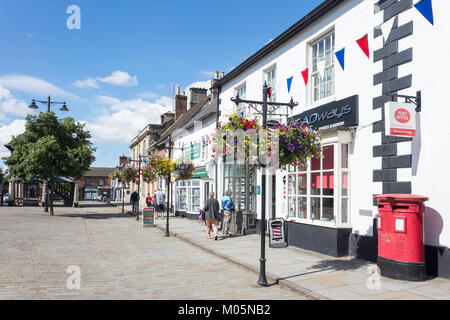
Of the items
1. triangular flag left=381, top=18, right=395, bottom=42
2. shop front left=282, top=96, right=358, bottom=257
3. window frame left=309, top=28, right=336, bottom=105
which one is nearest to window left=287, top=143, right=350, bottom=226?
Result: shop front left=282, top=96, right=358, bottom=257

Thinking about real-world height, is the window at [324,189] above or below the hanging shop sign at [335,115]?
below

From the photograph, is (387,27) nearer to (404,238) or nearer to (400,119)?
(400,119)

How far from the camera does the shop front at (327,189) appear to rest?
9.69m

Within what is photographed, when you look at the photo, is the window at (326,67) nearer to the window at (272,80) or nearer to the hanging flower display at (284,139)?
the window at (272,80)

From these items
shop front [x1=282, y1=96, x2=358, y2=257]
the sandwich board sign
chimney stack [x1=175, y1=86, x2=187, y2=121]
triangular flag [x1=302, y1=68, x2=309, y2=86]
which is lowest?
the sandwich board sign

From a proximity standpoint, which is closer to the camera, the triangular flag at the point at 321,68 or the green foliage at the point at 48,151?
the triangular flag at the point at 321,68

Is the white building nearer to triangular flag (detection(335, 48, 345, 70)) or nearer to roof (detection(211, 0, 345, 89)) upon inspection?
roof (detection(211, 0, 345, 89))

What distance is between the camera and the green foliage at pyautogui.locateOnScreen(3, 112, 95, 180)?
24.0 meters

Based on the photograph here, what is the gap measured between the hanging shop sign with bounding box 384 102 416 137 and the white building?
239 mm

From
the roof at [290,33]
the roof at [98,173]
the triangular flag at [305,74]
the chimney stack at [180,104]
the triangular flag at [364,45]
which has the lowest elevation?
the roof at [98,173]

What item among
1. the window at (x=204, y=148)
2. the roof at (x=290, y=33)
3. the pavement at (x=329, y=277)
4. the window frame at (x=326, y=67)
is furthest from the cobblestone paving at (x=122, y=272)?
the window at (x=204, y=148)

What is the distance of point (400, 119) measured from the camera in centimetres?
749

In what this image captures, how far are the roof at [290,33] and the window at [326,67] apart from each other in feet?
2.29
